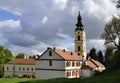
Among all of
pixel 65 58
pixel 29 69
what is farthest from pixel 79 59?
pixel 29 69

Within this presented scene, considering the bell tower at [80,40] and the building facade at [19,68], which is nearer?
the building facade at [19,68]

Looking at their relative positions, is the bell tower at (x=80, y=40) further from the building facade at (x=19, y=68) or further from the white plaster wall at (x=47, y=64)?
the white plaster wall at (x=47, y=64)

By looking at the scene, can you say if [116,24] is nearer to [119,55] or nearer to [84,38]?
[119,55]

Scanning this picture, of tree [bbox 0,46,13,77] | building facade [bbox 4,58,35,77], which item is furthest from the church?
tree [bbox 0,46,13,77]

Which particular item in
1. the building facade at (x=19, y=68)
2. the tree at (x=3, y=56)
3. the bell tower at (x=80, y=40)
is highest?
the bell tower at (x=80, y=40)

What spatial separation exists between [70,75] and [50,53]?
7572 millimetres

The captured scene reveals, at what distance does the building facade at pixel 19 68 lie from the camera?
296 feet

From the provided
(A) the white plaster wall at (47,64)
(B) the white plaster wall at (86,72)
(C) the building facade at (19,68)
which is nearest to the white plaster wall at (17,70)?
(C) the building facade at (19,68)

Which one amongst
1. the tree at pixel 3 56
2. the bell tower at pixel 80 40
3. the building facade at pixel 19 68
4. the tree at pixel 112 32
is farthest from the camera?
the tree at pixel 3 56

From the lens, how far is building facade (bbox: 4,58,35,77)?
296 feet

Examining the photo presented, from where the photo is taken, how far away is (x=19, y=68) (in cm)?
9075

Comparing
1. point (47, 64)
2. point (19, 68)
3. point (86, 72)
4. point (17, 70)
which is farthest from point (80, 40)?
point (47, 64)

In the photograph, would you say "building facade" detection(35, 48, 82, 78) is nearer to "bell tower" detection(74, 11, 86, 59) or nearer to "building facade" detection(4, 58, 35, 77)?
"bell tower" detection(74, 11, 86, 59)

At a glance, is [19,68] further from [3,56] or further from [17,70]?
[3,56]
